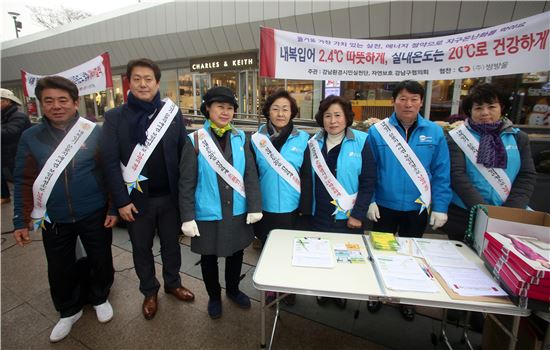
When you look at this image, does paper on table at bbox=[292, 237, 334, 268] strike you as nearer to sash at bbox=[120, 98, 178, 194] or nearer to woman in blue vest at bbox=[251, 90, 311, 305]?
woman in blue vest at bbox=[251, 90, 311, 305]

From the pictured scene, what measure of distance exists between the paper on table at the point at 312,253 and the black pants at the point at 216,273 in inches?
29.5

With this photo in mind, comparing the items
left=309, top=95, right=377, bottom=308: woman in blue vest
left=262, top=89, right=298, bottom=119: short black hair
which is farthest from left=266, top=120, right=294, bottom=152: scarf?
left=309, top=95, right=377, bottom=308: woman in blue vest

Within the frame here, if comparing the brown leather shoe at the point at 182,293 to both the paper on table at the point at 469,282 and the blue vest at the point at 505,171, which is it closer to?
the paper on table at the point at 469,282

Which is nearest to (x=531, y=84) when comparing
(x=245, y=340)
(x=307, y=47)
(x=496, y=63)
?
(x=496, y=63)

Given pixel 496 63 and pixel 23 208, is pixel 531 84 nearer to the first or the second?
pixel 496 63

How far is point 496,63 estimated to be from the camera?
293 cm

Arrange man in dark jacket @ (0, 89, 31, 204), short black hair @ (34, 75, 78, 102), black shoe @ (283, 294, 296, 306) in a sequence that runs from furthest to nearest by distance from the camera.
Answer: man in dark jacket @ (0, 89, 31, 204) < black shoe @ (283, 294, 296, 306) < short black hair @ (34, 75, 78, 102)

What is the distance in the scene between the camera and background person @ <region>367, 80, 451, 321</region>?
2299 millimetres

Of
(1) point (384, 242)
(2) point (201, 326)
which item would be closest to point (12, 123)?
(2) point (201, 326)

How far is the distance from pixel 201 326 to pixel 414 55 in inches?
139

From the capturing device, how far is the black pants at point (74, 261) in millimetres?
2238

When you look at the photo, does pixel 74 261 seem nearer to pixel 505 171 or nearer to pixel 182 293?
pixel 182 293

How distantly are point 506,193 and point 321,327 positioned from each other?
1.84 m

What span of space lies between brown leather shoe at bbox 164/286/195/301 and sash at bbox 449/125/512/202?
2743mm
